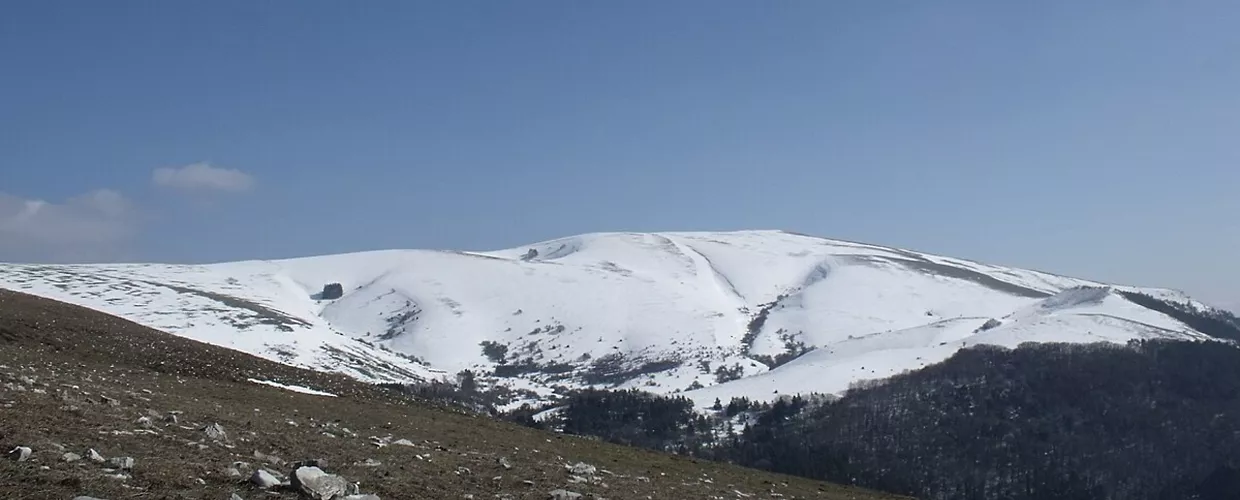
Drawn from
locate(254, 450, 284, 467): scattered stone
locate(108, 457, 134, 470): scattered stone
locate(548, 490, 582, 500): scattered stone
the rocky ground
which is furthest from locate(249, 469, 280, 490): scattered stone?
locate(548, 490, 582, 500): scattered stone

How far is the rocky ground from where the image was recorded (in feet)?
48.7

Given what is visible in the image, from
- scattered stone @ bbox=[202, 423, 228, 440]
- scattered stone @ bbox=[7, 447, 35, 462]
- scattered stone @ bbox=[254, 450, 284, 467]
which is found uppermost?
scattered stone @ bbox=[7, 447, 35, 462]

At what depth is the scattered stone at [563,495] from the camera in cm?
2000

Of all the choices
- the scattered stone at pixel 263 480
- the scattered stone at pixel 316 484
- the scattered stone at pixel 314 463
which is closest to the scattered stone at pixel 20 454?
the scattered stone at pixel 263 480

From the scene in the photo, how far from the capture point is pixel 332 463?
1961cm

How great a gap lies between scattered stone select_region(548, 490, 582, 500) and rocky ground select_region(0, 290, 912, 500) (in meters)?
0.06

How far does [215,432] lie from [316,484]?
21.1 feet

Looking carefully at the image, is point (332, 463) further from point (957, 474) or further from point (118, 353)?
point (957, 474)

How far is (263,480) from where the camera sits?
15406 millimetres

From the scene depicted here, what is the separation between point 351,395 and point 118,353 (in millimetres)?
11640

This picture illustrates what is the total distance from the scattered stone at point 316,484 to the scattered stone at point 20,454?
14.0 feet

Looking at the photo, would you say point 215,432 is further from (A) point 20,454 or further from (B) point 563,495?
(B) point 563,495

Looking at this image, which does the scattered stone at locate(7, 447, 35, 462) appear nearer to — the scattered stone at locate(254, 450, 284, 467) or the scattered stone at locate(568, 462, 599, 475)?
the scattered stone at locate(254, 450, 284, 467)

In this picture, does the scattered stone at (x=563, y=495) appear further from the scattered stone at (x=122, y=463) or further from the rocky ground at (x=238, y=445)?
the scattered stone at (x=122, y=463)
